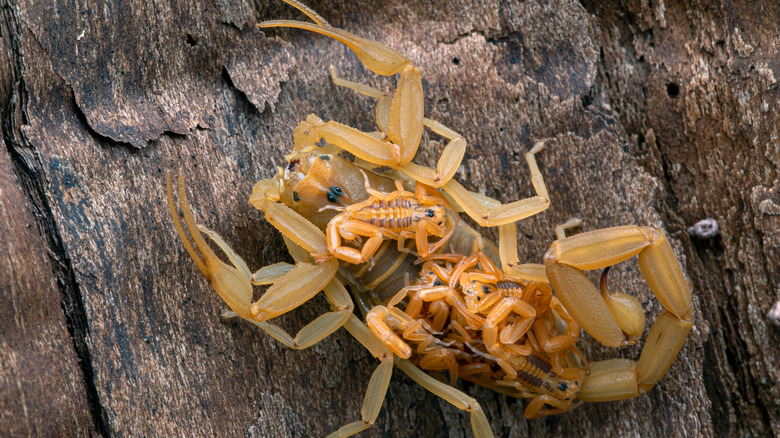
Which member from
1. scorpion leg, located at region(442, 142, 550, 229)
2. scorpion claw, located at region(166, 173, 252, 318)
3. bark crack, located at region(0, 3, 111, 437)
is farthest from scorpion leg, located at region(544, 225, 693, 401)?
bark crack, located at region(0, 3, 111, 437)

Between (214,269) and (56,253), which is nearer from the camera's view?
(56,253)

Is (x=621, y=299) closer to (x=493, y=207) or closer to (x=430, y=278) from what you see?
(x=493, y=207)

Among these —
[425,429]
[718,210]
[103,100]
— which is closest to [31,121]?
[103,100]

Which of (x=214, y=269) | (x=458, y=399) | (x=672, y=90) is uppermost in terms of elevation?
(x=672, y=90)

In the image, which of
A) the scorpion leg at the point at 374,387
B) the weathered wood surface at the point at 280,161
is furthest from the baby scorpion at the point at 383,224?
the weathered wood surface at the point at 280,161

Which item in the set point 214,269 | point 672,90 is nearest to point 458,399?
point 214,269

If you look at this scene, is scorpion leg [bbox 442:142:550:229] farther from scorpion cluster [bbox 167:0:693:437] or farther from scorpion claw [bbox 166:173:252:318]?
scorpion claw [bbox 166:173:252:318]

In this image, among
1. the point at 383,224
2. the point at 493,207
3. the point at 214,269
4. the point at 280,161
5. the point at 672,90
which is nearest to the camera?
the point at 214,269

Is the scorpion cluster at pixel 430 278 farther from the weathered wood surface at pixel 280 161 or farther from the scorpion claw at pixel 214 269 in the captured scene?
the weathered wood surface at pixel 280 161
